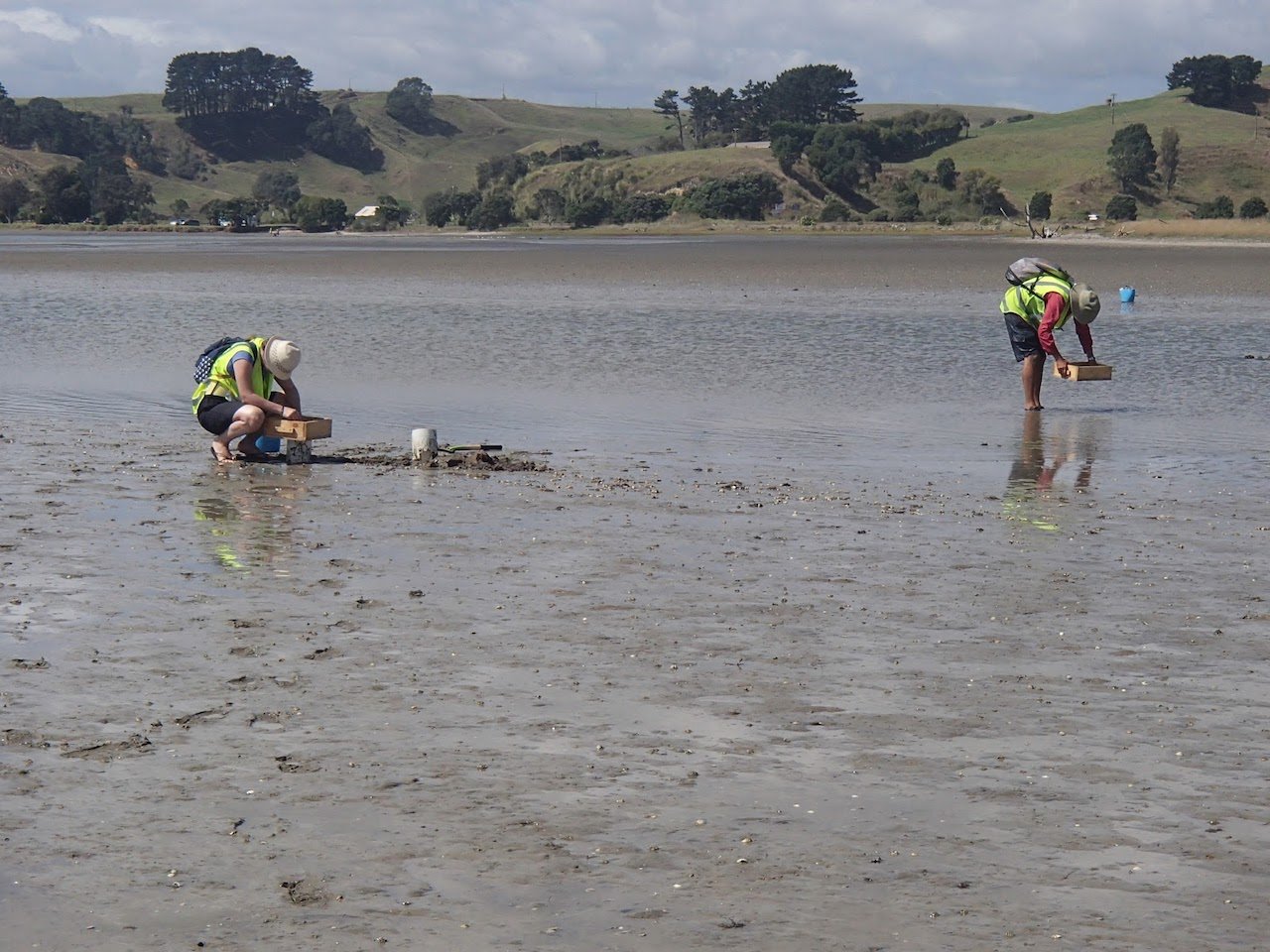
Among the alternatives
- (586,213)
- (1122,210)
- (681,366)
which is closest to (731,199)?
(586,213)

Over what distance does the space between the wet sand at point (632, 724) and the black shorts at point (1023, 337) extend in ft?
22.0

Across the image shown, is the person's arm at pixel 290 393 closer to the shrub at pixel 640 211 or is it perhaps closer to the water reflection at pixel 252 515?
the water reflection at pixel 252 515

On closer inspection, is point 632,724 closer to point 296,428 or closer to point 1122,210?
point 296,428

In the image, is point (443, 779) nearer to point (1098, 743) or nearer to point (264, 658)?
point (264, 658)

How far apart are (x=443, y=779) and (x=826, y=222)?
588ft

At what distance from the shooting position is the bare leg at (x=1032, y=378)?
21.5 metres

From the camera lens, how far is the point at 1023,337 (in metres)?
21.2

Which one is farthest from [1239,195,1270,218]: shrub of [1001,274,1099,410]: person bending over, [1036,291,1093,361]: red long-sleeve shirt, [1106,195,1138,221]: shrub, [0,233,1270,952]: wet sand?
[0,233,1270,952]: wet sand

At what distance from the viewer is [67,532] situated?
13.1 metres

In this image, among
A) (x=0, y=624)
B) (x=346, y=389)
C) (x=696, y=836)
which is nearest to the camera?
(x=696, y=836)

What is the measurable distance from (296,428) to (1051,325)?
29.0ft

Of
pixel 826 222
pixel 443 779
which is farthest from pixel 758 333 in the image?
pixel 826 222

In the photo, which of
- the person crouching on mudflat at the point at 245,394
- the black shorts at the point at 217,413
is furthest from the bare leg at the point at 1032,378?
the black shorts at the point at 217,413

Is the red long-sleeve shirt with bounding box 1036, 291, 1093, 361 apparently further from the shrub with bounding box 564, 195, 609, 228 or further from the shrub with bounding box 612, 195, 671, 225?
the shrub with bounding box 564, 195, 609, 228
